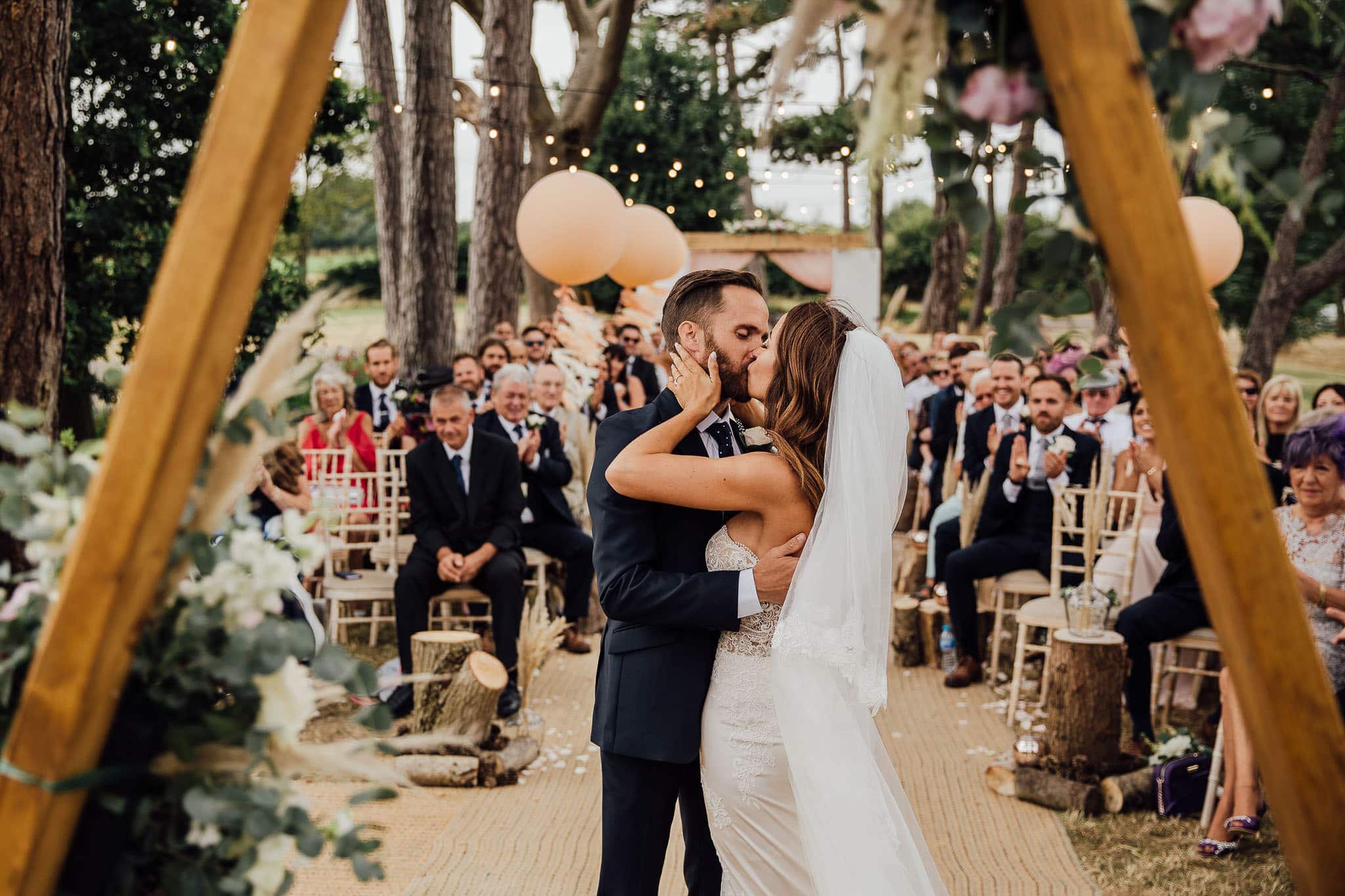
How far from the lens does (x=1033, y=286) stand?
142cm

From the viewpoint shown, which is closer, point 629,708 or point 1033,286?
point 1033,286

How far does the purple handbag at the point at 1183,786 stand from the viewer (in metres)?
4.52

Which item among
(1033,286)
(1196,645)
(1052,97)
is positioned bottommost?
(1196,645)

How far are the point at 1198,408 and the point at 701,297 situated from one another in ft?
5.01

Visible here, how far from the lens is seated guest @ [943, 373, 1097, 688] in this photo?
6227 millimetres

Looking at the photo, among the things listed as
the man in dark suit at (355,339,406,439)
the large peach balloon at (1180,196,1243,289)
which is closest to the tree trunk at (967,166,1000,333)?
the large peach balloon at (1180,196,1243,289)

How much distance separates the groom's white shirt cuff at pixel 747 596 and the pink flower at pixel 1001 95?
53.6 inches

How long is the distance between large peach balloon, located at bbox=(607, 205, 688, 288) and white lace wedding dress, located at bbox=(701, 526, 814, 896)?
8.37 meters

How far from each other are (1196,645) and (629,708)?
361 centimetres

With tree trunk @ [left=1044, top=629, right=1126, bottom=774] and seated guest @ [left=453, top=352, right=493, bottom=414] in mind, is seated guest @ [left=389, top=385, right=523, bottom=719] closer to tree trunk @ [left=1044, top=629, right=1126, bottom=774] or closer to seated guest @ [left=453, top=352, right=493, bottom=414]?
seated guest @ [left=453, top=352, right=493, bottom=414]

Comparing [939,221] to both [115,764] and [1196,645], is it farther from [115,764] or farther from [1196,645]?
[1196,645]

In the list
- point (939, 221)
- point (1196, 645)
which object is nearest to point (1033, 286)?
point (939, 221)

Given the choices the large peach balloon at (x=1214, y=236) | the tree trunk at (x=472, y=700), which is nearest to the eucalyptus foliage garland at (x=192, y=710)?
the tree trunk at (x=472, y=700)

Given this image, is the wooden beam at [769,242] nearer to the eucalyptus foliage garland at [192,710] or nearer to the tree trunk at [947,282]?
the tree trunk at [947,282]
